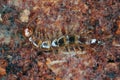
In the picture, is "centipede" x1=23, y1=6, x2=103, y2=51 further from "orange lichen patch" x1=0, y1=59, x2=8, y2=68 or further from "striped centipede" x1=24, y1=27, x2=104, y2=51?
"orange lichen patch" x1=0, y1=59, x2=8, y2=68

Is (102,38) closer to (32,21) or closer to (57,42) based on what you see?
(57,42)

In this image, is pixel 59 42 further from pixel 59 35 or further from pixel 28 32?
pixel 28 32

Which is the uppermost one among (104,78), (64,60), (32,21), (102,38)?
(32,21)

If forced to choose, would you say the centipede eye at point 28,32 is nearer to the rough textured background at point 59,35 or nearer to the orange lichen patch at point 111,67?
the rough textured background at point 59,35

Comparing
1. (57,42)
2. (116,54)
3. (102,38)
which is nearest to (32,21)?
(57,42)

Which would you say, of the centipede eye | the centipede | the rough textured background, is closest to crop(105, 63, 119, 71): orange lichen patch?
the rough textured background

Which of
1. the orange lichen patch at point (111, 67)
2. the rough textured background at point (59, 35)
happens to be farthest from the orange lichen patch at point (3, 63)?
the orange lichen patch at point (111, 67)

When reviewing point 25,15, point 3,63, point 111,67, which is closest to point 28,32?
point 25,15

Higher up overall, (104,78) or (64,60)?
(64,60)
